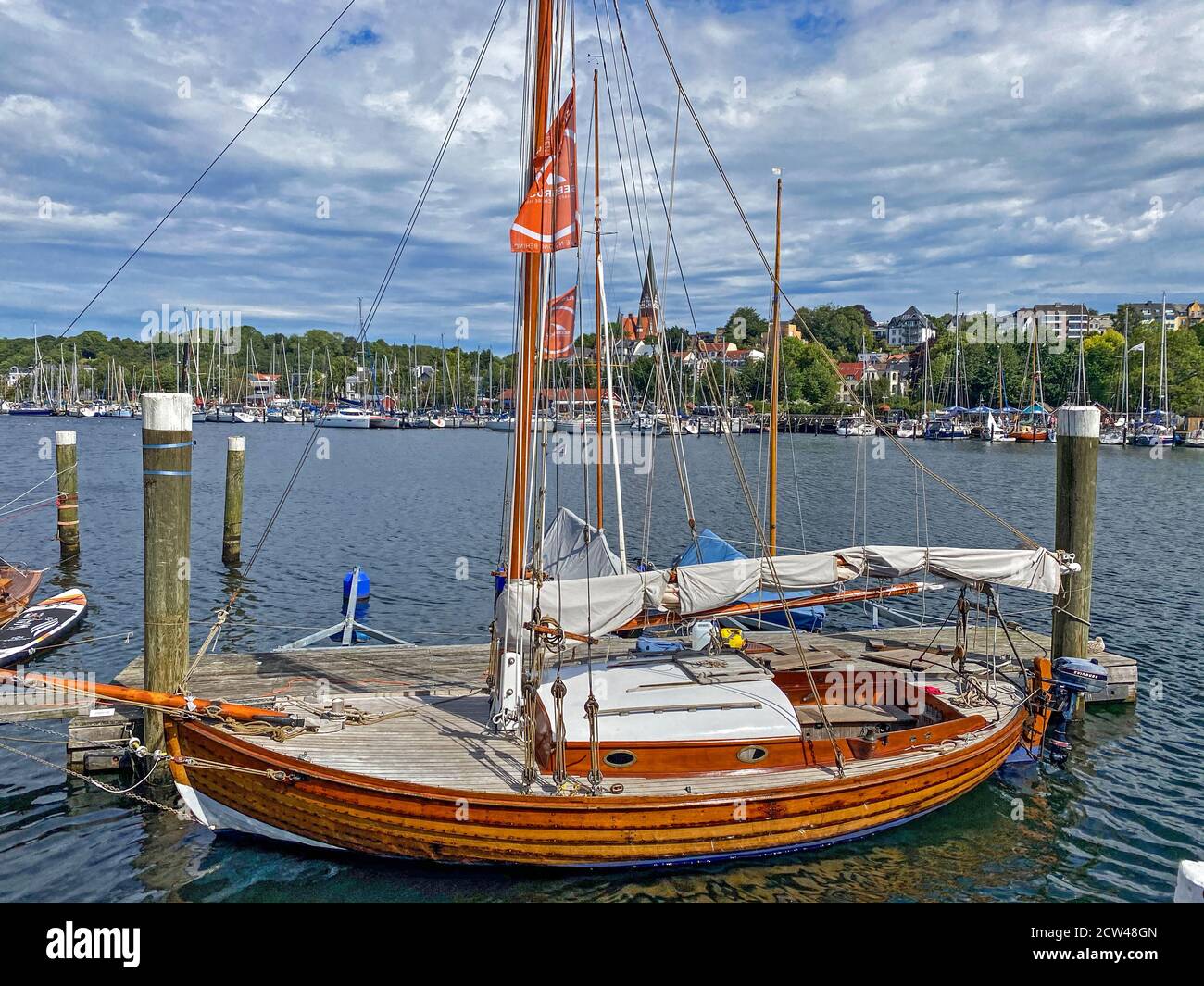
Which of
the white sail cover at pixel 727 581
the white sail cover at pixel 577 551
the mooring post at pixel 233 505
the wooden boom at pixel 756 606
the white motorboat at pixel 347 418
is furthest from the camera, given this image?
the white motorboat at pixel 347 418

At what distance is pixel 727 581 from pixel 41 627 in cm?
1924

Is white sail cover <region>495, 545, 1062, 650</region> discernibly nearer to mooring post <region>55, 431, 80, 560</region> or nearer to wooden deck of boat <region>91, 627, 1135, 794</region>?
wooden deck of boat <region>91, 627, 1135, 794</region>

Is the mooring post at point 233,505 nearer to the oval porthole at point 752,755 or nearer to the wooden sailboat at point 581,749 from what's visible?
the wooden sailboat at point 581,749

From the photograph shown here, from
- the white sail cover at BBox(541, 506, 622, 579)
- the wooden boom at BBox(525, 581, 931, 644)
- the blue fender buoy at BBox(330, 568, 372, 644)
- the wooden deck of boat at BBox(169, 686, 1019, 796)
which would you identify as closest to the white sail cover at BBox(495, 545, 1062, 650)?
the wooden boom at BBox(525, 581, 931, 644)

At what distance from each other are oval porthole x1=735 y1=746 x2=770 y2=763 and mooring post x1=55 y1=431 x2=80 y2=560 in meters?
30.4

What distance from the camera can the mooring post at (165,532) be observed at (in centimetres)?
1377

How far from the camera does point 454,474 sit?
7819cm

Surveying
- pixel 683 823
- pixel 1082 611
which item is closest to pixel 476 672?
pixel 683 823

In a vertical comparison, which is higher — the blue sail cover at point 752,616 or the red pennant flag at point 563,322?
the red pennant flag at point 563,322

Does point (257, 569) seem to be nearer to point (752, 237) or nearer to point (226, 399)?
point (752, 237)

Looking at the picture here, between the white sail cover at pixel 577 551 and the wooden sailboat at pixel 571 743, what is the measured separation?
5.07 m

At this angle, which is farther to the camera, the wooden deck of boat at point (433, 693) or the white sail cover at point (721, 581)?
the white sail cover at point (721, 581)

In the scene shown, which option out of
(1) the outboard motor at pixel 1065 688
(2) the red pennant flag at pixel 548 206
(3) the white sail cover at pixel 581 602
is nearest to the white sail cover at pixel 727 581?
(3) the white sail cover at pixel 581 602

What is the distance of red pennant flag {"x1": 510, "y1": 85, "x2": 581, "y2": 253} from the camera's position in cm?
1266
